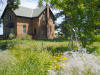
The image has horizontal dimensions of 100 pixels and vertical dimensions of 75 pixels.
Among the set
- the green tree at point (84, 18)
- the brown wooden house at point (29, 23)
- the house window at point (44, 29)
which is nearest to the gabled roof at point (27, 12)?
the brown wooden house at point (29, 23)

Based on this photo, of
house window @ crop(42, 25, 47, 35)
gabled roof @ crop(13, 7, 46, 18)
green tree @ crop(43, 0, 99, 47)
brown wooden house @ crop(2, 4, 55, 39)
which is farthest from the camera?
house window @ crop(42, 25, 47, 35)

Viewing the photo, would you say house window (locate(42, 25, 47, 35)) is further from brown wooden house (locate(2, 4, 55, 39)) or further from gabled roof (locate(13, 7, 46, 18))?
gabled roof (locate(13, 7, 46, 18))

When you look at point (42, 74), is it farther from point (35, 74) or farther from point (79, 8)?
point (79, 8)

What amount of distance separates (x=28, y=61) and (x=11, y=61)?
637 mm

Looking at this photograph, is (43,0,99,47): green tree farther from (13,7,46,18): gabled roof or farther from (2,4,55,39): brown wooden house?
(13,7,46,18): gabled roof

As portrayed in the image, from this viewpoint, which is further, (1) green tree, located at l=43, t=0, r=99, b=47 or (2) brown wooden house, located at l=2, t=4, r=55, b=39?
(2) brown wooden house, located at l=2, t=4, r=55, b=39

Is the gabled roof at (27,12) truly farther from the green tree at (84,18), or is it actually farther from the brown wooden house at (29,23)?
the green tree at (84,18)

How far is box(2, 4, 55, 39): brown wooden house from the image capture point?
2691 centimetres

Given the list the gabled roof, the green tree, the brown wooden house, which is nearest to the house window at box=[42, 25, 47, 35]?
the brown wooden house

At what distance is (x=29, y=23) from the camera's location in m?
28.2

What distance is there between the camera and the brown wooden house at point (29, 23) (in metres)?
26.9

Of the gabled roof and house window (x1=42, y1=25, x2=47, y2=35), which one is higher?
the gabled roof

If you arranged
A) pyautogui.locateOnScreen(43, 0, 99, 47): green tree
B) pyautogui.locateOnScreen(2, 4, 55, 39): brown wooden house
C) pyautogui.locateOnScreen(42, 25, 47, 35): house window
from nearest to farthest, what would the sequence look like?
pyautogui.locateOnScreen(43, 0, 99, 47): green tree, pyautogui.locateOnScreen(2, 4, 55, 39): brown wooden house, pyautogui.locateOnScreen(42, 25, 47, 35): house window

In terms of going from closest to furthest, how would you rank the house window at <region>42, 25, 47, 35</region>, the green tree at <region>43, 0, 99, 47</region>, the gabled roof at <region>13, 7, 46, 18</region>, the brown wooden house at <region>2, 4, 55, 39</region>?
the green tree at <region>43, 0, 99, 47</region>, the brown wooden house at <region>2, 4, 55, 39</region>, the gabled roof at <region>13, 7, 46, 18</region>, the house window at <region>42, 25, 47, 35</region>
